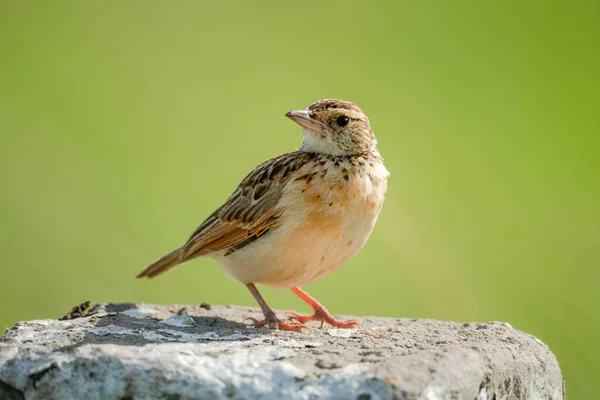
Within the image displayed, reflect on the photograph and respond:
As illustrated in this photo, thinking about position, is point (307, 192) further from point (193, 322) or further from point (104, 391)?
point (104, 391)

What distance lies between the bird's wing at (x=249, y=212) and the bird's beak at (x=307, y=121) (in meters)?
0.24

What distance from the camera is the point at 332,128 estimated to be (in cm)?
623

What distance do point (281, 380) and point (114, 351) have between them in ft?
3.07

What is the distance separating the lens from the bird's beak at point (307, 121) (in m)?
6.16

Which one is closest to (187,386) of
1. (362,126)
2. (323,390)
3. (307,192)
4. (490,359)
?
(323,390)

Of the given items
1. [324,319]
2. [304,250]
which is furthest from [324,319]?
[304,250]

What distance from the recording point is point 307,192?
5719 millimetres

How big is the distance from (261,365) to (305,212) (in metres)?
1.98

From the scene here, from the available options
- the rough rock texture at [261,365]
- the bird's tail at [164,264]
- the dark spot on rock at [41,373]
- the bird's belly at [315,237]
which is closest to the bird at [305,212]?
the bird's belly at [315,237]

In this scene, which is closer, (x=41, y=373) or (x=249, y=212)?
(x=41, y=373)

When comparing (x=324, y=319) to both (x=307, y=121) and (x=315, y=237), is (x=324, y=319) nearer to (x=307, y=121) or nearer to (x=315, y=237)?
(x=315, y=237)

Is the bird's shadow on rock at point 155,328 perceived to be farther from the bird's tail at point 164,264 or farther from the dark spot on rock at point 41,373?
the bird's tail at point 164,264

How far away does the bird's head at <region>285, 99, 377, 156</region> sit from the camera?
6.20 m

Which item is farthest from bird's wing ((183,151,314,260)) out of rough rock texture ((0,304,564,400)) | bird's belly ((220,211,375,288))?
rough rock texture ((0,304,564,400))
